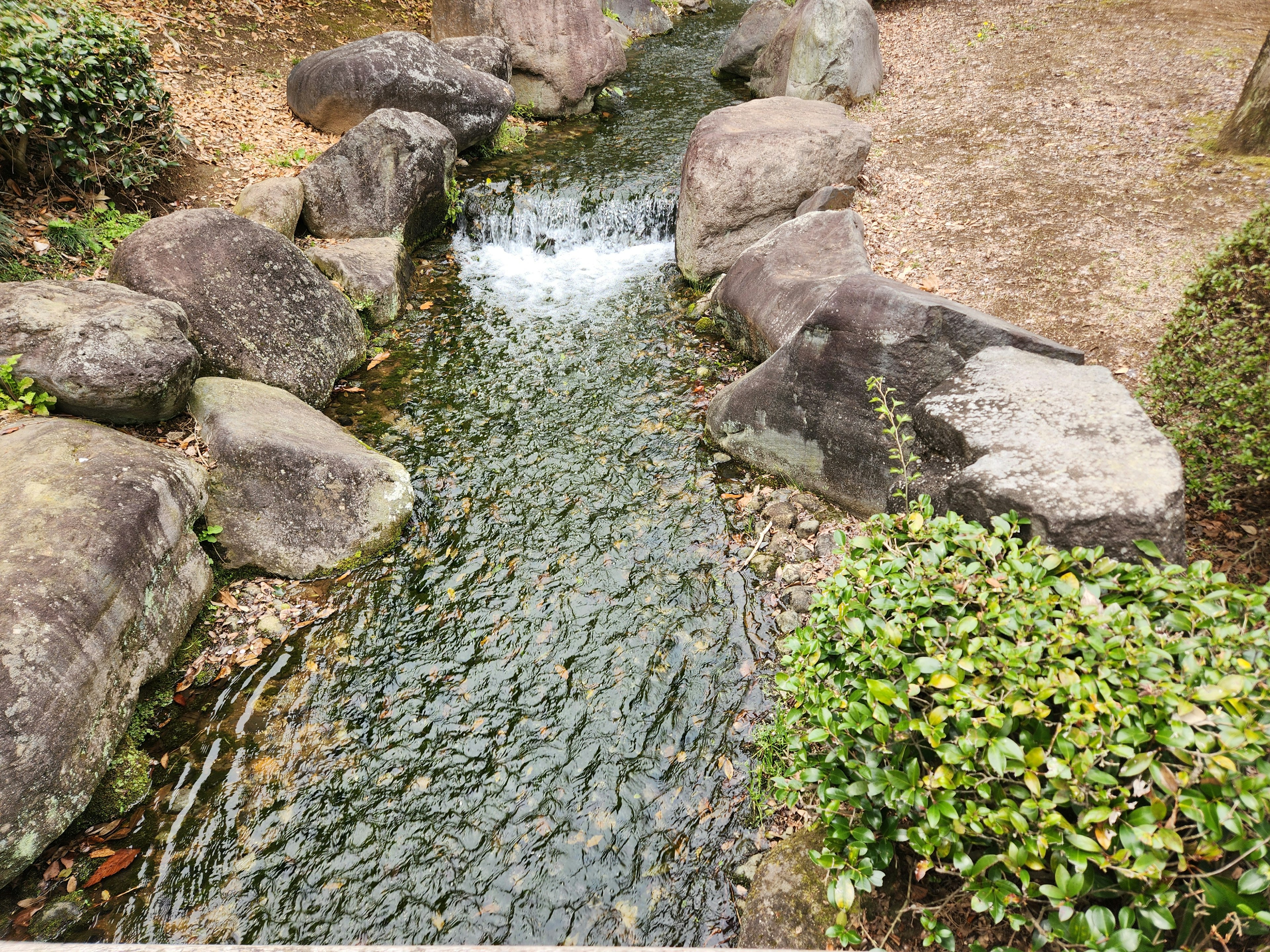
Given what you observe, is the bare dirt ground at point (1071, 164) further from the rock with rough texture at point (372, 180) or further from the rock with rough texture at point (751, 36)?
the rock with rough texture at point (372, 180)

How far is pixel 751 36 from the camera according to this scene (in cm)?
1520

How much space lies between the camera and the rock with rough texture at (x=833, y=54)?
12461 mm

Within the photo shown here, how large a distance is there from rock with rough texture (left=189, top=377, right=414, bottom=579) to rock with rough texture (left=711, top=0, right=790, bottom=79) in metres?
13.7

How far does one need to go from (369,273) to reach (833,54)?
31.1 feet

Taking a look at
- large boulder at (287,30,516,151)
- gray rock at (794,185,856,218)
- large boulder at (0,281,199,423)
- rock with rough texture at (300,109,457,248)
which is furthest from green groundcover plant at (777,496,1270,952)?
large boulder at (287,30,516,151)

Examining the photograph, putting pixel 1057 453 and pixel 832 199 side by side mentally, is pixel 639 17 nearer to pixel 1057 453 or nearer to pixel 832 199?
pixel 832 199

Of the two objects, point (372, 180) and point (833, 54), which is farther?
point (833, 54)

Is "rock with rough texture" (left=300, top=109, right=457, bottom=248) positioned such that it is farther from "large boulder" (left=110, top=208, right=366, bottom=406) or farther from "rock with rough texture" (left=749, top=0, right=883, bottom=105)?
"rock with rough texture" (left=749, top=0, right=883, bottom=105)

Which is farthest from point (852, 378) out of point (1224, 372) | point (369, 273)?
point (369, 273)

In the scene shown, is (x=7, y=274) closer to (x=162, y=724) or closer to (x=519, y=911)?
(x=162, y=724)

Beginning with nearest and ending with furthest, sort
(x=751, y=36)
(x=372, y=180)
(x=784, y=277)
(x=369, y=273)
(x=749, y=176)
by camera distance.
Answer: (x=784, y=277) → (x=369, y=273) → (x=749, y=176) → (x=372, y=180) → (x=751, y=36)

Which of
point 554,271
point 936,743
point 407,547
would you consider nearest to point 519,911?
point 936,743

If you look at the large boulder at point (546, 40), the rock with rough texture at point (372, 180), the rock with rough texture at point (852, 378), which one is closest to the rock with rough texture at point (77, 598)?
the rock with rough texture at point (852, 378)

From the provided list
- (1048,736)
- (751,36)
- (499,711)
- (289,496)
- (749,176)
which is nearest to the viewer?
(1048,736)
